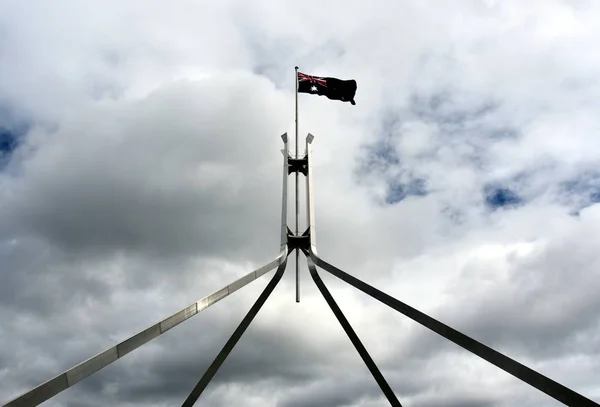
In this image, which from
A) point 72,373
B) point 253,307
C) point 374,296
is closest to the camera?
point 72,373

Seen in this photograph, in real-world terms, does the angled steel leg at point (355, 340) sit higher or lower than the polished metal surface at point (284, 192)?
lower

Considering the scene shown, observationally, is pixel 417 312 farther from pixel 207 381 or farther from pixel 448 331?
pixel 207 381

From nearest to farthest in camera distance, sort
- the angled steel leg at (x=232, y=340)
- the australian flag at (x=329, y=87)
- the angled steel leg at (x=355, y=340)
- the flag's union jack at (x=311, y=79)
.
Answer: the angled steel leg at (x=232, y=340) → the angled steel leg at (x=355, y=340) → the australian flag at (x=329, y=87) → the flag's union jack at (x=311, y=79)

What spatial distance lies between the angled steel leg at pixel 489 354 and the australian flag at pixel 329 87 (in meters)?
12.1

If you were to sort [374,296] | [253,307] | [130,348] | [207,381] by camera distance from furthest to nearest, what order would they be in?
[253,307]
[207,381]
[374,296]
[130,348]

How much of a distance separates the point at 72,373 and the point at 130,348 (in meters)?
2.10

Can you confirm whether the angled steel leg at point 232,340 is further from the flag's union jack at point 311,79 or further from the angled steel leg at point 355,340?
the flag's union jack at point 311,79

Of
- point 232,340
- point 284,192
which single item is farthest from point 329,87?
point 232,340

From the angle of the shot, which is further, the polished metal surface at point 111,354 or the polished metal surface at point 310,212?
the polished metal surface at point 310,212

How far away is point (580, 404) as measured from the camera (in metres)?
12.5

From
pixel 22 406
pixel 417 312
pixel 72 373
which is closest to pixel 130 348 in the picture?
pixel 72 373

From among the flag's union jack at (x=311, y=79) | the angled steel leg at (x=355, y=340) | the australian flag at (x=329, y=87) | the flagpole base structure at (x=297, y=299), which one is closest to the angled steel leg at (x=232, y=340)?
the flagpole base structure at (x=297, y=299)

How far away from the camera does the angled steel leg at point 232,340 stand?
2148 cm

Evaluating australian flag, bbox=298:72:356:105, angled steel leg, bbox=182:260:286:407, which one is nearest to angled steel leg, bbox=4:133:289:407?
angled steel leg, bbox=182:260:286:407
